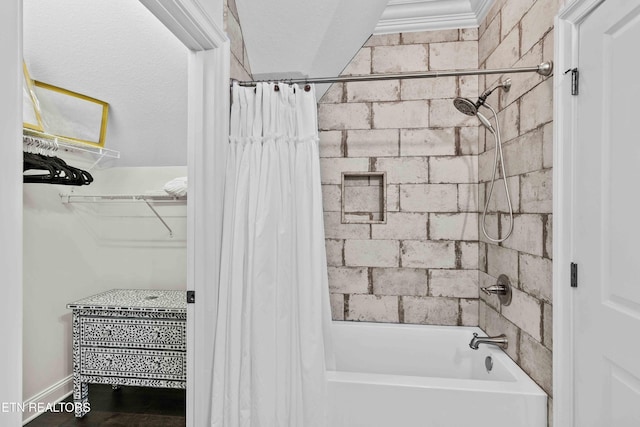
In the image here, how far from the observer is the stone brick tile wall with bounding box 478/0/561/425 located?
4.90ft

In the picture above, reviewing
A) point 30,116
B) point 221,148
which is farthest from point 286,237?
point 30,116

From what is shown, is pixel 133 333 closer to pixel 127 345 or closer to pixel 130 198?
pixel 127 345

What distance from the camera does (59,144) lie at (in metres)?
2.27

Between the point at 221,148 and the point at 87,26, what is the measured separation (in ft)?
3.96

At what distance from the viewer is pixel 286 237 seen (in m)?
1.68

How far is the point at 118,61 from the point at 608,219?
2.57 m

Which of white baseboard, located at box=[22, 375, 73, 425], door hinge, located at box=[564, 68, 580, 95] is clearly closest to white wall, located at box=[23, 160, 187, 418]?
white baseboard, located at box=[22, 375, 73, 425]

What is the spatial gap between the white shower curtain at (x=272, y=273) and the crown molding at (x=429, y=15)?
1077mm

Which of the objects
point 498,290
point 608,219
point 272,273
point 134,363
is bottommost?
point 134,363

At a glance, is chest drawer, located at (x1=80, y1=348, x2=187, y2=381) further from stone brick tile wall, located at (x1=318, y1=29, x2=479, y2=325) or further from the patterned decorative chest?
stone brick tile wall, located at (x1=318, y1=29, x2=479, y2=325)

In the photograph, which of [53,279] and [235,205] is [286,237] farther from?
[53,279]

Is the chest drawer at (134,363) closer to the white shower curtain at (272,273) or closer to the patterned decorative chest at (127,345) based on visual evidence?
the patterned decorative chest at (127,345)

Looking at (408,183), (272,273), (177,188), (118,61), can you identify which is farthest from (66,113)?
(408,183)
